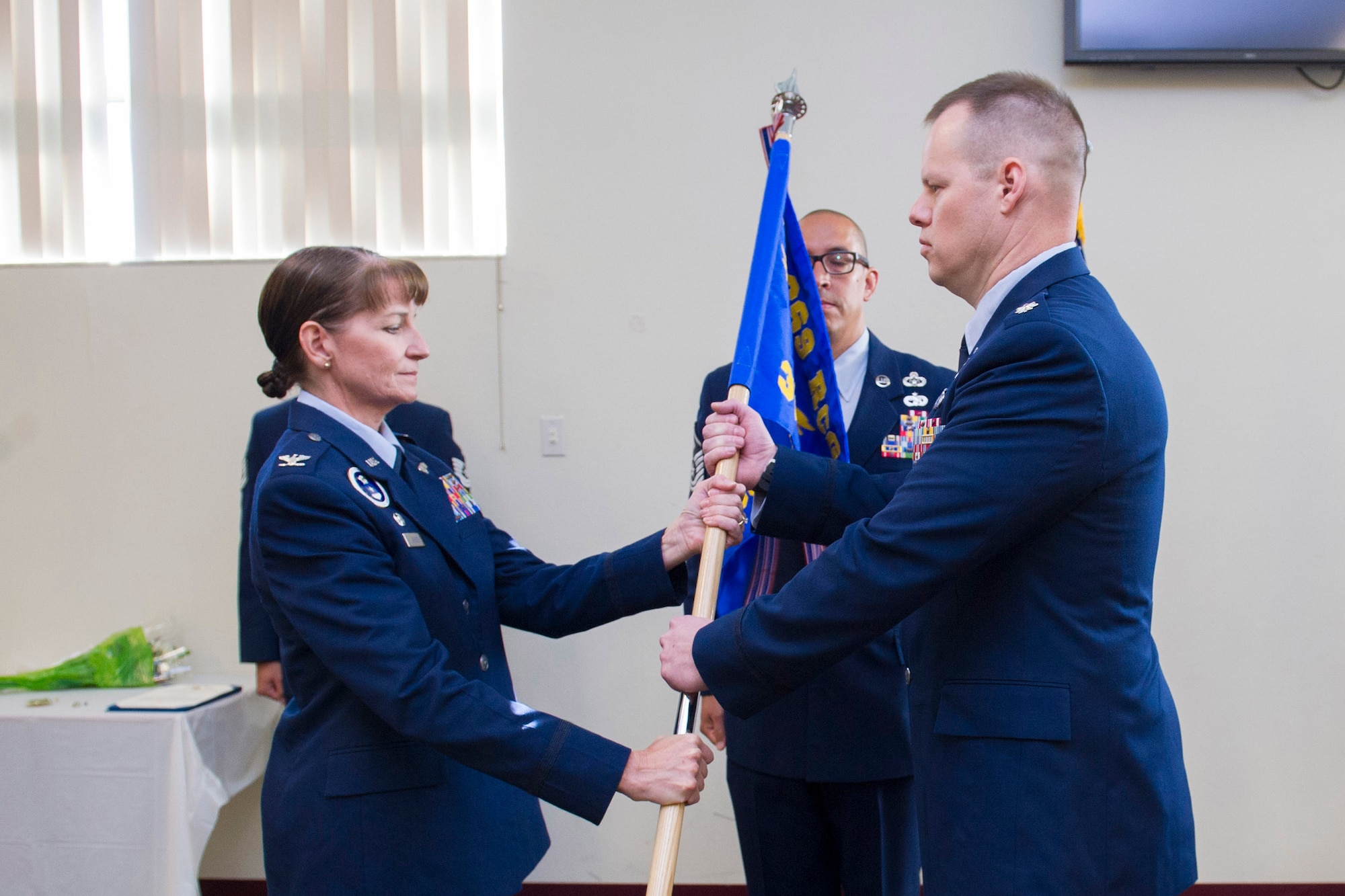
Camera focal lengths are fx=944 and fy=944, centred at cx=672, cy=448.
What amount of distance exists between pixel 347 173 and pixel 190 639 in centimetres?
152

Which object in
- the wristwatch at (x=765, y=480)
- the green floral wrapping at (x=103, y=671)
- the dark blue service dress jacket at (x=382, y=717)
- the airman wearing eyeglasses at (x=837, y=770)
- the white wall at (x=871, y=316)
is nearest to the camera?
the dark blue service dress jacket at (x=382, y=717)

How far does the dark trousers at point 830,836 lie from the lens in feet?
5.57

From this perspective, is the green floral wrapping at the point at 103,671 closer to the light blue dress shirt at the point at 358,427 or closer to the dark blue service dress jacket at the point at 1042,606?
the light blue dress shirt at the point at 358,427

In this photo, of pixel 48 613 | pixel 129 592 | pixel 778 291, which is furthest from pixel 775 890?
pixel 48 613

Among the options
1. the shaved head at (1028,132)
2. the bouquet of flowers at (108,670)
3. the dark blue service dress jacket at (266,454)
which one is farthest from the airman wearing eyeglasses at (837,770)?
the bouquet of flowers at (108,670)

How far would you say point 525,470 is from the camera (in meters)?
2.87

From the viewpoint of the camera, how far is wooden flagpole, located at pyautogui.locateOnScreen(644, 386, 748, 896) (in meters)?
1.27

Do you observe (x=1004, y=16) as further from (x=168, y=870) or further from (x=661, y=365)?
(x=168, y=870)

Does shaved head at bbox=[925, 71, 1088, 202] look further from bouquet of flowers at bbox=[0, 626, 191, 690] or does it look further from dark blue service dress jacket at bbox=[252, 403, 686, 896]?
bouquet of flowers at bbox=[0, 626, 191, 690]

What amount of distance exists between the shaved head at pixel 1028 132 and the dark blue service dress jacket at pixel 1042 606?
159 mm

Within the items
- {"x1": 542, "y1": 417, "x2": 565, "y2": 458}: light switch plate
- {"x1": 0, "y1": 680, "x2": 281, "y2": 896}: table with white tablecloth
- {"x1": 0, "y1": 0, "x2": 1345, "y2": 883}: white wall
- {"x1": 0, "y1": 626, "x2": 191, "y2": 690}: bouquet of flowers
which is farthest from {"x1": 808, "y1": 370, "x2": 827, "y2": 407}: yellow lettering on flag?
{"x1": 0, "y1": 626, "x2": 191, "y2": 690}: bouquet of flowers

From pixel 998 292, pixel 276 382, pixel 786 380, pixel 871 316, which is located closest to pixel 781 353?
pixel 786 380

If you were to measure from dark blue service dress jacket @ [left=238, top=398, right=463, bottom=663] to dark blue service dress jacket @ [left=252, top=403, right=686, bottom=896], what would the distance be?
3.59 feet

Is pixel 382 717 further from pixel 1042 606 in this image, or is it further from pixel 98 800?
pixel 98 800
